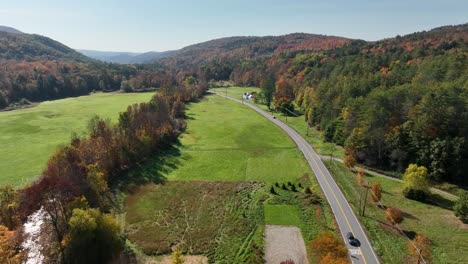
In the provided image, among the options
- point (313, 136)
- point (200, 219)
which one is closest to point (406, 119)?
point (313, 136)

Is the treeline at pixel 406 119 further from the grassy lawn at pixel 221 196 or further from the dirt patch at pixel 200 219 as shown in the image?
the dirt patch at pixel 200 219

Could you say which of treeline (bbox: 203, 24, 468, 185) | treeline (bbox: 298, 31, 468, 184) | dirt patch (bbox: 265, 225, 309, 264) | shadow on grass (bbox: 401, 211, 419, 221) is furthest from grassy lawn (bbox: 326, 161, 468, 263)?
treeline (bbox: 203, 24, 468, 185)

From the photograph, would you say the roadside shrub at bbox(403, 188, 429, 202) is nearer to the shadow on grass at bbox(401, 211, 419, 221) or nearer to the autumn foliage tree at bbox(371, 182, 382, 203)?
the autumn foliage tree at bbox(371, 182, 382, 203)

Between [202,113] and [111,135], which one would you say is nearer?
[111,135]

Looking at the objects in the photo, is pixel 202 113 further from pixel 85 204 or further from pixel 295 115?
pixel 85 204

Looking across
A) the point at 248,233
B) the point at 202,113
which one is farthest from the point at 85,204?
the point at 202,113

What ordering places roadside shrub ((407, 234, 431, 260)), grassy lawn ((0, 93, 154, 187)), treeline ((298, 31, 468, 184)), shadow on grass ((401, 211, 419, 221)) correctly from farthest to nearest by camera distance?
1. grassy lawn ((0, 93, 154, 187))
2. treeline ((298, 31, 468, 184))
3. shadow on grass ((401, 211, 419, 221))
4. roadside shrub ((407, 234, 431, 260))
